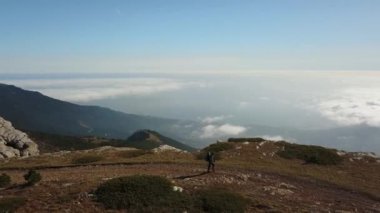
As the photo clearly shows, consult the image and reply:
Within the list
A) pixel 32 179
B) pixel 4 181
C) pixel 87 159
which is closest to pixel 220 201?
pixel 32 179

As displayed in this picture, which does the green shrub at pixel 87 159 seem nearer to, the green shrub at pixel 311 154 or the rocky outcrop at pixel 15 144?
the green shrub at pixel 311 154

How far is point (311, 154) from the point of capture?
59.3m

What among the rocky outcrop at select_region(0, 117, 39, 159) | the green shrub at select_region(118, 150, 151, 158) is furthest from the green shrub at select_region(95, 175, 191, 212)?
the rocky outcrop at select_region(0, 117, 39, 159)

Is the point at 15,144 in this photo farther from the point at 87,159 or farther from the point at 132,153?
the point at 87,159

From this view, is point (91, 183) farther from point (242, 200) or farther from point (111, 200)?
point (242, 200)

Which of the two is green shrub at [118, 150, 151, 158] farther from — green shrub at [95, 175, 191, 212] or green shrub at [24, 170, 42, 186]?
green shrub at [95, 175, 191, 212]

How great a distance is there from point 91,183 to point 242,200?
12.4 metres

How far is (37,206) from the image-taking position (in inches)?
1244

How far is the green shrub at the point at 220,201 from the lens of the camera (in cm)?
3259

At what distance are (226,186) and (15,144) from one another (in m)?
66.3

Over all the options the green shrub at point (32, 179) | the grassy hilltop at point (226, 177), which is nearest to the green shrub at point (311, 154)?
the grassy hilltop at point (226, 177)

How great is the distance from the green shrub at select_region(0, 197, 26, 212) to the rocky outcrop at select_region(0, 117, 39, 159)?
178 feet

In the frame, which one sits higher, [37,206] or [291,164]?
[291,164]

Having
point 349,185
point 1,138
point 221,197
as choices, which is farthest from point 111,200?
point 1,138
